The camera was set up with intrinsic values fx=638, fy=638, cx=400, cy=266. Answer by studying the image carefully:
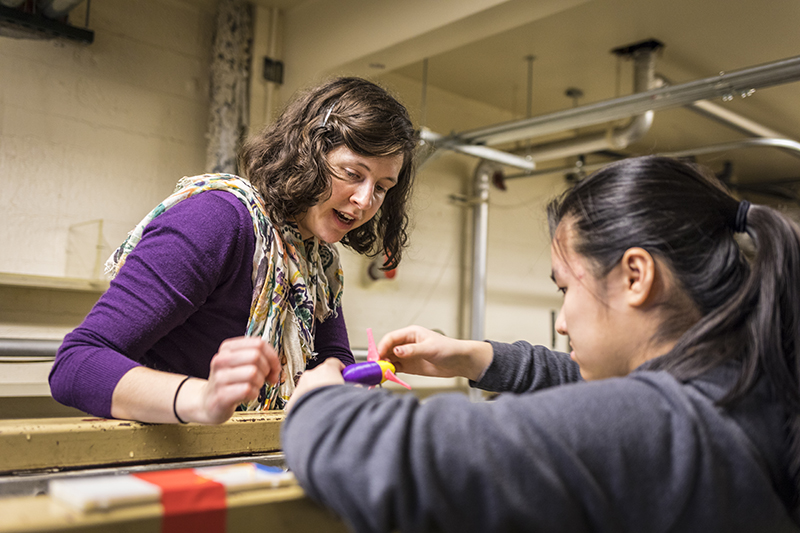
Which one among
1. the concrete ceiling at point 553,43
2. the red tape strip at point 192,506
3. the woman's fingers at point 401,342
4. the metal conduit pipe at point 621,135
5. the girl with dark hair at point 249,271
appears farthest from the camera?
the metal conduit pipe at point 621,135

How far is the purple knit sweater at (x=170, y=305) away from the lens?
0.89m

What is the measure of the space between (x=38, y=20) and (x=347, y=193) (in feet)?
7.21

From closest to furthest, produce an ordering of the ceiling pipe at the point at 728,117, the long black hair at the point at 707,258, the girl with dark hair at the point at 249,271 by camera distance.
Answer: the long black hair at the point at 707,258 < the girl with dark hair at the point at 249,271 < the ceiling pipe at the point at 728,117

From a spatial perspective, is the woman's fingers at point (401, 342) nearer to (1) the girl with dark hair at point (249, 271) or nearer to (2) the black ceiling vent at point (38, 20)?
(1) the girl with dark hair at point (249, 271)

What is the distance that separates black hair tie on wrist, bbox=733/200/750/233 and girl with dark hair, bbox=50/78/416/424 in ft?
1.82

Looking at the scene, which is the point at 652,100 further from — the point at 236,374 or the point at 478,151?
the point at 236,374

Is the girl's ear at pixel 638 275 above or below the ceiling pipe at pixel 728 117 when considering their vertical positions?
below

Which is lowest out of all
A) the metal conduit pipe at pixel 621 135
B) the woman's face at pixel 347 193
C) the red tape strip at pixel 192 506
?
the red tape strip at pixel 192 506

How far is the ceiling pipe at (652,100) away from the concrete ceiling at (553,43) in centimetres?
51

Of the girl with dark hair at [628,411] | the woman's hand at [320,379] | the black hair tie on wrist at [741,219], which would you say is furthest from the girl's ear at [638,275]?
the woman's hand at [320,379]

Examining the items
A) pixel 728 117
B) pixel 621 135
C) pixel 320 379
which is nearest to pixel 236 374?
pixel 320 379

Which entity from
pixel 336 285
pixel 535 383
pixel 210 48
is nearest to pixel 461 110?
pixel 210 48

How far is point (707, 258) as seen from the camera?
27.9 inches

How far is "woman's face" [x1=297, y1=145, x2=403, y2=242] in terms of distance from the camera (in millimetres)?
1265
